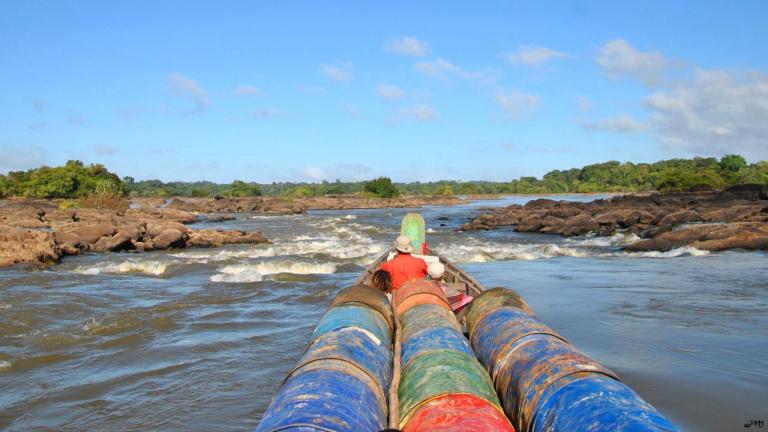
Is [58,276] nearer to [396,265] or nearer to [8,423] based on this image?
[8,423]

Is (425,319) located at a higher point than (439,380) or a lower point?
higher

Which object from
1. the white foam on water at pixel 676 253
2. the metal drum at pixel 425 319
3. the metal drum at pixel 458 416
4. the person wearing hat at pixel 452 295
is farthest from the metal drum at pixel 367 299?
the white foam on water at pixel 676 253

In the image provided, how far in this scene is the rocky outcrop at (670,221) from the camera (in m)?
20.7

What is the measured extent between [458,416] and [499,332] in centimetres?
186

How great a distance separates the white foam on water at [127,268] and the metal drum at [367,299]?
13.6m

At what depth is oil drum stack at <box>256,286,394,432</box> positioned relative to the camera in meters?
3.23

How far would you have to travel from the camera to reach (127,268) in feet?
59.7

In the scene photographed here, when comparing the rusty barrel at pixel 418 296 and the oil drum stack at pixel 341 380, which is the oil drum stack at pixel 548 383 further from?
the oil drum stack at pixel 341 380

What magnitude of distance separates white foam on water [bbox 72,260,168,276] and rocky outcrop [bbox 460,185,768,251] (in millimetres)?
18374

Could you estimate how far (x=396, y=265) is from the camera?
770 cm

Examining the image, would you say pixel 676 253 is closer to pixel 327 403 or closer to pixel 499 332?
pixel 499 332

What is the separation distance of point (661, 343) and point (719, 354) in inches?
33.2

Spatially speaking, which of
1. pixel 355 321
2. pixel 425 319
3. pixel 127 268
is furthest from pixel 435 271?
pixel 127 268

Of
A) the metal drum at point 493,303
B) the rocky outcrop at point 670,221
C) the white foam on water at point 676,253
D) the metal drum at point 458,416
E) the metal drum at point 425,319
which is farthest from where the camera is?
the rocky outcrop at point 670,221
